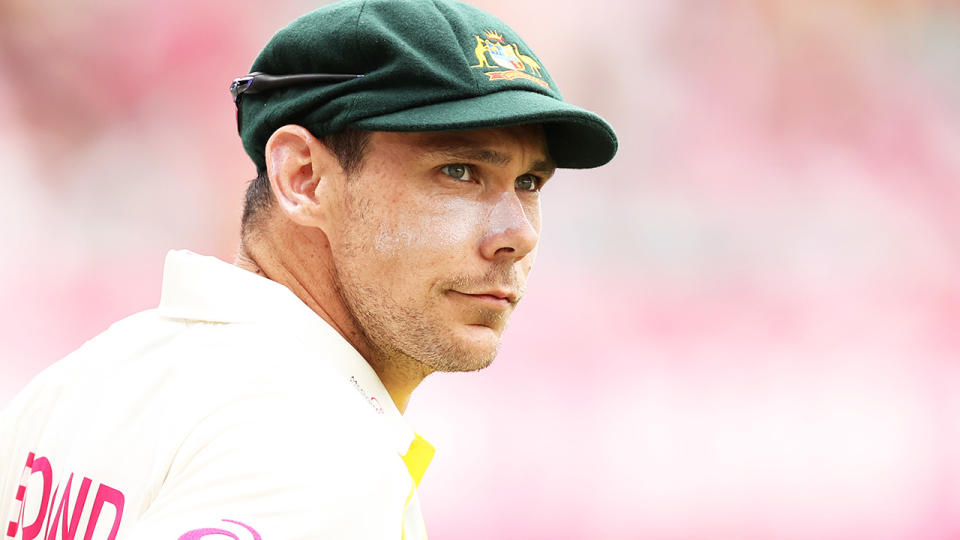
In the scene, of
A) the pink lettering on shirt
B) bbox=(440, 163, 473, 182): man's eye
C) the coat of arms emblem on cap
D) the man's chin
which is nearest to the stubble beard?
Answer: the man's chin

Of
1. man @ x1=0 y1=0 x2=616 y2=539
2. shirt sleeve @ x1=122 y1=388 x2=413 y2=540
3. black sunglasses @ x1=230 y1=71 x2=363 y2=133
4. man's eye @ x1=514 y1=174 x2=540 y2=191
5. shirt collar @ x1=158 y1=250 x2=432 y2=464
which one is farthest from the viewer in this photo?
man's eye @ x1=514 y1=174 x2=540 y2=191

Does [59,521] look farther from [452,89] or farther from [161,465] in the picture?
[452,89]

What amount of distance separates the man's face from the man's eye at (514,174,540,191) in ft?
0.23

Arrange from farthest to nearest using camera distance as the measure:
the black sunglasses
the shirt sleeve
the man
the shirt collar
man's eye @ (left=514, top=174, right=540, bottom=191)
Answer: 1. man's eye @ (left=514, top=174, right=540, bottom=191)
2. the black sunglasses
3. the shirt collar
4. the man
5. the shirt sleeve

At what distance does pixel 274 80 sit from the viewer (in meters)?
1.42

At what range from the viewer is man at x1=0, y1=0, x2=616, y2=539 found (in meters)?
1.02

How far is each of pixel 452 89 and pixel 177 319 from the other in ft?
1.49

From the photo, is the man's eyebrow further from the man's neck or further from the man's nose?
the man's neck

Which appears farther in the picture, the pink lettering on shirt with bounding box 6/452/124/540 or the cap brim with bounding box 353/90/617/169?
the cap brim with bounding box 353/90/617/169

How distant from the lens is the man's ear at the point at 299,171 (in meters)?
1.41

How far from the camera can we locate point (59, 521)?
3.76ft

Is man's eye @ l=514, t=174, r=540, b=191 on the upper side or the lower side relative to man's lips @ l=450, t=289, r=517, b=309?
upper

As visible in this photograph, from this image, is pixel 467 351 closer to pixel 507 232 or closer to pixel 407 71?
pixel 507 232

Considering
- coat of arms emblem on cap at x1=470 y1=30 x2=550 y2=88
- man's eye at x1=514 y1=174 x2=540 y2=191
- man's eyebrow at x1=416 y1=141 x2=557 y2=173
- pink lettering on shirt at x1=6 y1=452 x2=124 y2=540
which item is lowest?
pink lettering on shirt at x1=6 y1=452 x2=124 y2=540
